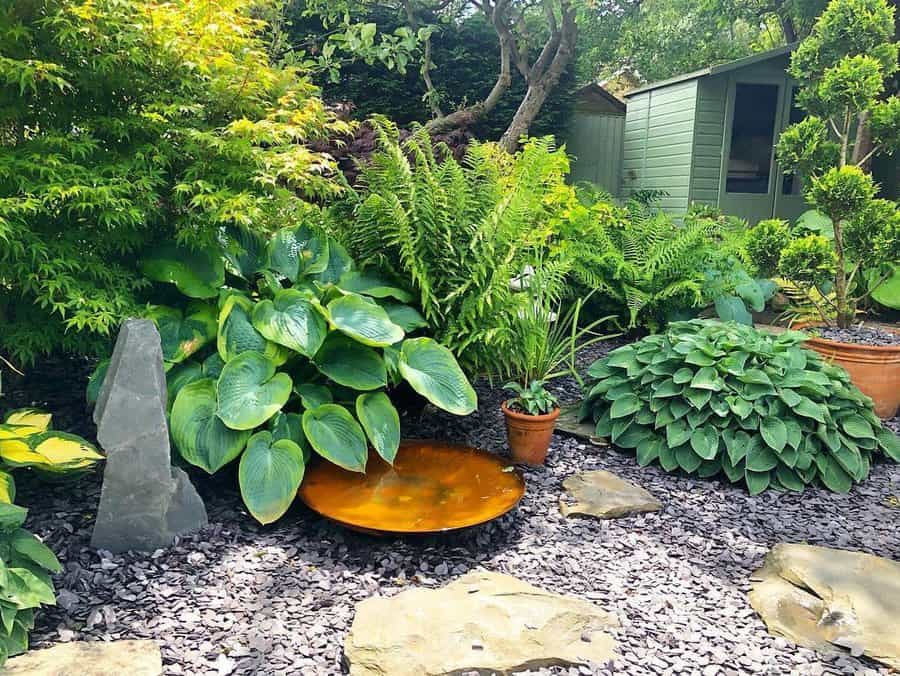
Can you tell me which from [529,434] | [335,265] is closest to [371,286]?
[335,265]

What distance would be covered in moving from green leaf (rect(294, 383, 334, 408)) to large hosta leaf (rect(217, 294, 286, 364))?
13 centimetres

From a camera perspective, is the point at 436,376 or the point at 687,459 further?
the point at 687,459

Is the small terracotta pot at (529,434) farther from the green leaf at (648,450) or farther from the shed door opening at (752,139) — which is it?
the shed door opening at (752,139)

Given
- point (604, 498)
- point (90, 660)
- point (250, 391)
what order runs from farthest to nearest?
point (604, 498)
point (250, 391)
point (90, 660)

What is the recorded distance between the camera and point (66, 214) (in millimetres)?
2287

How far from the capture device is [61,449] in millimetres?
1959

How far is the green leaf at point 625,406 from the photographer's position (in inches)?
111

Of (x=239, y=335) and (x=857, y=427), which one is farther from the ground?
(x=239, y=335)

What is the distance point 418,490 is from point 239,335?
2.71 feet

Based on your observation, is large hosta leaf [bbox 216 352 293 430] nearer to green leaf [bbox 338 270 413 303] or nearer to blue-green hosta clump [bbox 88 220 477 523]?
blue-green hosta clump [bbox 88 220 477 523]

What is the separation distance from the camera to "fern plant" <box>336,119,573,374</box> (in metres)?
2.69

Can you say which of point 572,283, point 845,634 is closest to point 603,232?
point 572,283

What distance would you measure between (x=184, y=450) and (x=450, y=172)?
1544 mm

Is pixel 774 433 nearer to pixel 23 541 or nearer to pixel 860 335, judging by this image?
pixel 860 335
